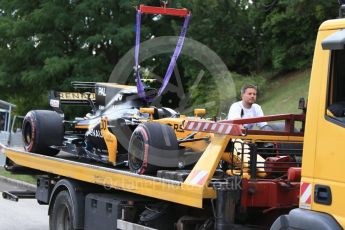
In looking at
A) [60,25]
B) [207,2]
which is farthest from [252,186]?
[60,25]

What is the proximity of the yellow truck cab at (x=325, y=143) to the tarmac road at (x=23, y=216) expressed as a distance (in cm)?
688

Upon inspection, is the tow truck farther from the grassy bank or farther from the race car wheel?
the grassy bank

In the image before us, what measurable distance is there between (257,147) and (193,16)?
17508 mm

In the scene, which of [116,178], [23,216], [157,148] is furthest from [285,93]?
[157,148]

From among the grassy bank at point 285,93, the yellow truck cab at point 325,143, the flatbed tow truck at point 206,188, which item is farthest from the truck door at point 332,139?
the grassy bank at point 285,93

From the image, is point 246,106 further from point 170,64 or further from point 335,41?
point 335,41

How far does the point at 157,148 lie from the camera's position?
258 inches

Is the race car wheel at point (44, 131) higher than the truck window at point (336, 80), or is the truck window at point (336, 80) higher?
the truck window at point (336, 80)

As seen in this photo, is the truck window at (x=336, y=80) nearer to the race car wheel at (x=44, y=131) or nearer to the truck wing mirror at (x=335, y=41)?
the truck wing mirror at (x=335, y=41)

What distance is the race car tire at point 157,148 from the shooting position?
6574 mm

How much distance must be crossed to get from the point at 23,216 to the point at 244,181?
724 centimetres

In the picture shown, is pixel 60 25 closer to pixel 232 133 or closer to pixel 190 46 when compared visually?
pixel 190 46

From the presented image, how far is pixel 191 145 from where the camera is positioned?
6793mm

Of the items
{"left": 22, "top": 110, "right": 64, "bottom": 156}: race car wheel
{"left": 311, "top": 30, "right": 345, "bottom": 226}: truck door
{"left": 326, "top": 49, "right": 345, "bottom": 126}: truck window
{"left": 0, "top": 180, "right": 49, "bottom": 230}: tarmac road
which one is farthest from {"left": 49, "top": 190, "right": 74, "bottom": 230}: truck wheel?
{"left": 326, "top": 49, "right": 345, "bottom": 126}: truck window
